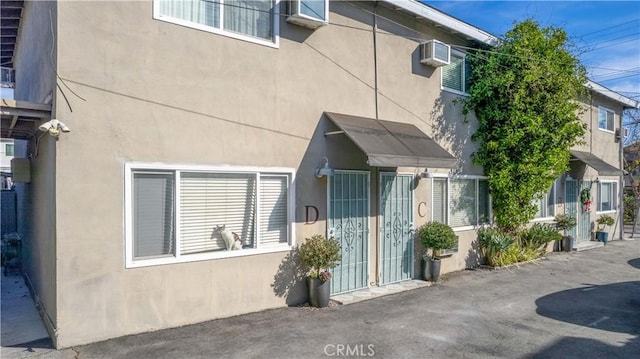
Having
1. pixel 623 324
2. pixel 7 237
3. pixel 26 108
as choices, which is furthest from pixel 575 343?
pixel 7 237

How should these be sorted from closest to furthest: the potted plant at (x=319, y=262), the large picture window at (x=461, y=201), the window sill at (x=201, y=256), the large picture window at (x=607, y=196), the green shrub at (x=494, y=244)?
the window sill at (x=201, y=256) < the potted plant at (x=319, y=262) < the large picture window at (x=461, y=201) < the green shrub at (x=494, y=244) < the large picture window at (x=607, y=196)

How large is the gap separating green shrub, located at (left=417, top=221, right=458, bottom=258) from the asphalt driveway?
1.08m

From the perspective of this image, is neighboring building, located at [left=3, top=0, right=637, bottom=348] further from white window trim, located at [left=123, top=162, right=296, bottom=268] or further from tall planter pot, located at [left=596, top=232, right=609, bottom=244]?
tall planter pot, located at [left=596, top=232, right=609, bottom=244]

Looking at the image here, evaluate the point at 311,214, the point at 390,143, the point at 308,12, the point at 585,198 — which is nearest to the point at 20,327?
the point at 311,214

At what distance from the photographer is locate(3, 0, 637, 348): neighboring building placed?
663 cm

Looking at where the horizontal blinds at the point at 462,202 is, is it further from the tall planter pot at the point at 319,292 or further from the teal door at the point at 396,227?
the tall planter pot at the point at 319,292

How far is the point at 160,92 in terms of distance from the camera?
7.32 m

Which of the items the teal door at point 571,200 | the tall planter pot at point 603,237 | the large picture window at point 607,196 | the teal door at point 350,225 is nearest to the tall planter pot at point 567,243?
the teal door at point 571,200

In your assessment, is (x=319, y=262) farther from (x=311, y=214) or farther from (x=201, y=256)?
(x=201, y=256)

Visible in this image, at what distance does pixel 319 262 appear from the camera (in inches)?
347

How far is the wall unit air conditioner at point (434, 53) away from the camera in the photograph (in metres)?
11.6

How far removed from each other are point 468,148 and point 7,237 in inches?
594

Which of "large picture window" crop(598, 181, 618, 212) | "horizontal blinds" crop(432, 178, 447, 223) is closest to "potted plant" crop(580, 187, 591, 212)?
"large picture window" crop(598, 181, 618, 212)

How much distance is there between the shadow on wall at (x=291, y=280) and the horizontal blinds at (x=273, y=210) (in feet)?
1.48
